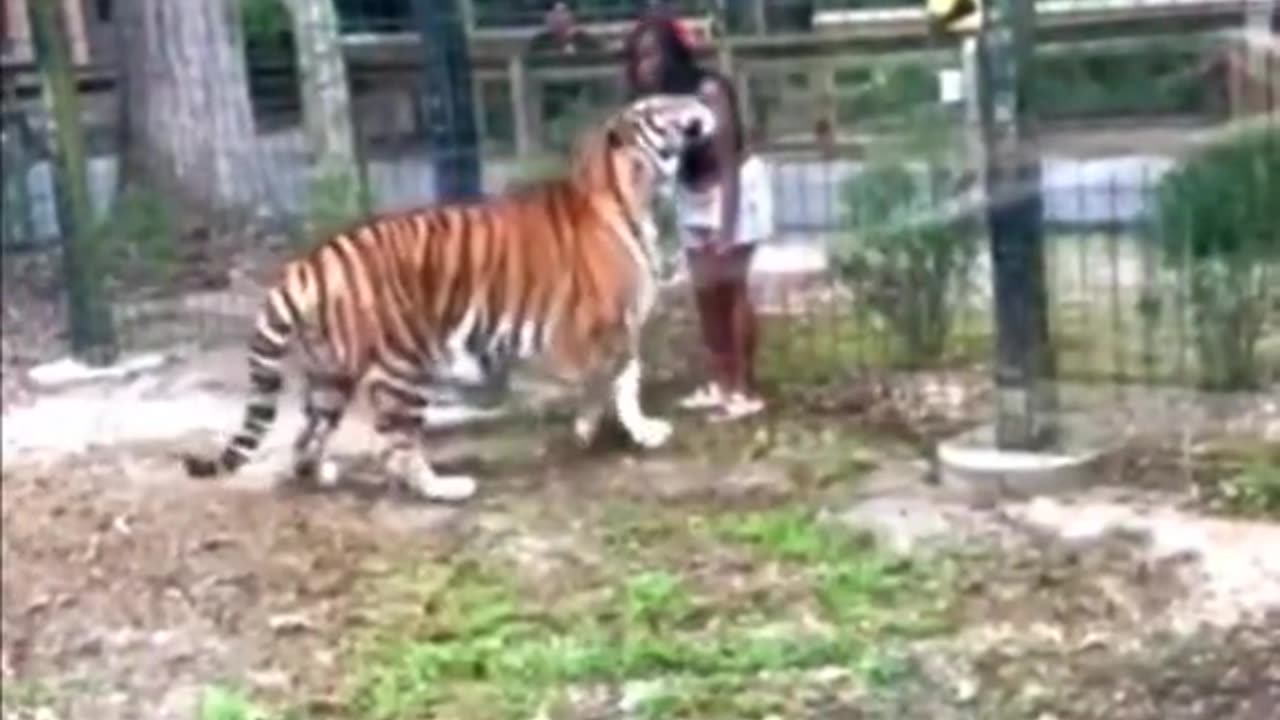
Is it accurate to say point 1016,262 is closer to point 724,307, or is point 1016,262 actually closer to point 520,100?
point 724,307

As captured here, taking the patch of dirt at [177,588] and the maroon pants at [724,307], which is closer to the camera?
the maroon pants at [724,307]

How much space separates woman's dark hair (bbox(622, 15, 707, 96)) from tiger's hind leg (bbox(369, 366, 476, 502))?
0.26m

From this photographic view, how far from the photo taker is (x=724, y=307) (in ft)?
5.01

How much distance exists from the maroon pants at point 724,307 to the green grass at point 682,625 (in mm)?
105

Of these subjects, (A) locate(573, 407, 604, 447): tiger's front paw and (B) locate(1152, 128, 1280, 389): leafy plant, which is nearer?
(B) locate(1152, 128, 1280, 389): leafy plant

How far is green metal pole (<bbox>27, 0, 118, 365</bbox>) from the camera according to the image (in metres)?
1.74

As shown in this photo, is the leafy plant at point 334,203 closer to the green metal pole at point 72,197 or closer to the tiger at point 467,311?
the tiger at point 467,311

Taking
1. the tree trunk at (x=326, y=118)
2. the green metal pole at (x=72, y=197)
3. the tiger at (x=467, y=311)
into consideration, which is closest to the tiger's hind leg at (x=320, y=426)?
the tiger at (x=467, y=311)

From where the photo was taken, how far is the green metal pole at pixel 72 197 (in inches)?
68.6

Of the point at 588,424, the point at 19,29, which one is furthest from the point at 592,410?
the point at 19,29

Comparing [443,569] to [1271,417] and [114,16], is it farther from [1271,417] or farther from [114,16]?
[1271,417]

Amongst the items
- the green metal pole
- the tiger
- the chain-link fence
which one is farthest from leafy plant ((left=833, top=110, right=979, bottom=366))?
the green metal pole

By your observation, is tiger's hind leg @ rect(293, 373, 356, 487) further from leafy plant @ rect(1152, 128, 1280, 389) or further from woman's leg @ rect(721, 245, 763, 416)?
leafy plant @ rect(1152, 128, 1280, 389)

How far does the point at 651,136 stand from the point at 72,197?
0.61 meters
